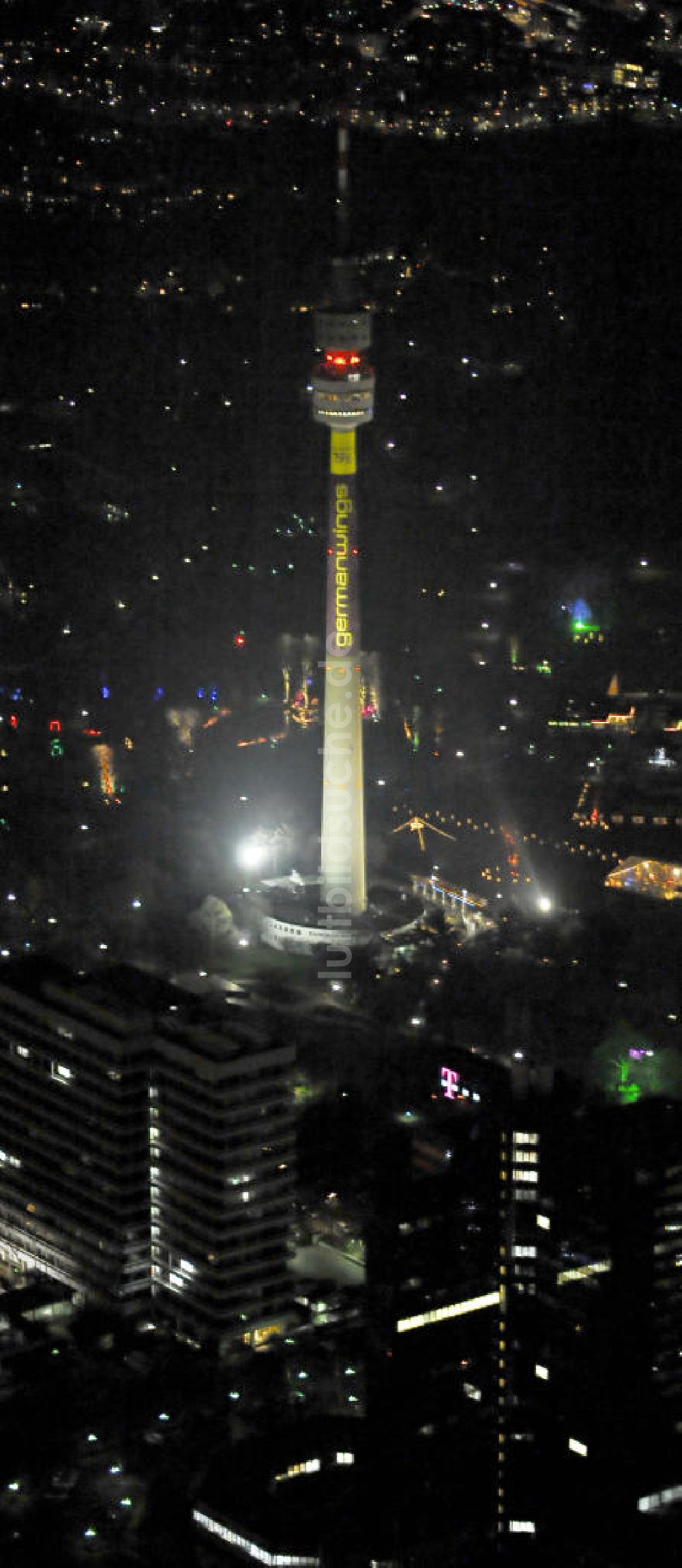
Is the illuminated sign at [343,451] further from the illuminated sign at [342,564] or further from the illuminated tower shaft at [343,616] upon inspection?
the illuminated sign at [342,564]

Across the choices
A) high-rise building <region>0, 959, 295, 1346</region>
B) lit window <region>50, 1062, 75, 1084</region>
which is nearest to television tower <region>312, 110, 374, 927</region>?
high-rise building <region>0, 959, 295, 1346</region>

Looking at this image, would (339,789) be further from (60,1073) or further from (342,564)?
(60,1073)

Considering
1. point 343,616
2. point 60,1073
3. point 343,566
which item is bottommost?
point 60,1073

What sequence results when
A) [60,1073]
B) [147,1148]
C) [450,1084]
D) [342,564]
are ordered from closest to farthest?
[147,1148] → [60,1073] → [450,1084] → [342,564]

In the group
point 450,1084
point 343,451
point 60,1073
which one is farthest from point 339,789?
point 60,1073

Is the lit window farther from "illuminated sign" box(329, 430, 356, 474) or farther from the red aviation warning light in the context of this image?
the red aviation warning light

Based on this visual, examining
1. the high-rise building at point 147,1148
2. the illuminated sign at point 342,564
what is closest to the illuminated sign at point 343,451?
the illuminated sign at point 342,564

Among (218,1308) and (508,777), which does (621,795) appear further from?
(218,1308)
